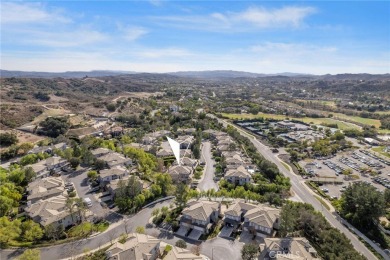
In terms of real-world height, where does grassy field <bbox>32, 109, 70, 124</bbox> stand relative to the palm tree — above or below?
above

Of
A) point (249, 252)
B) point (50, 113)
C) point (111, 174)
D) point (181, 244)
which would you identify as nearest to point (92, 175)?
point (111, 174)

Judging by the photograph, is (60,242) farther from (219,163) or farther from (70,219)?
(219,163)

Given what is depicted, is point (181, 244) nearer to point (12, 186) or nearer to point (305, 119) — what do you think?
point (12, 186)

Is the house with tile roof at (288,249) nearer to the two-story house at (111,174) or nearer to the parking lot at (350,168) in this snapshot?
the parking lot at (350,168)

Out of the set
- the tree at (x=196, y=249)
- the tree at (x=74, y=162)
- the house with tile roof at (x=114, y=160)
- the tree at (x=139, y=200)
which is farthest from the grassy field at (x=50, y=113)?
the tree at (x=196, y=249)

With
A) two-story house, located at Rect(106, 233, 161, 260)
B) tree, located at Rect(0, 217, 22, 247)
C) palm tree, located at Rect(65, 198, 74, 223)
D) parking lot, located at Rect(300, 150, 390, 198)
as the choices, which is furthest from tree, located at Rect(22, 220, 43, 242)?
parking lot, located at Rect(300, 150, 390, 198)

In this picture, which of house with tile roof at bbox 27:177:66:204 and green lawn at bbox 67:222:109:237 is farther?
house with tile roof at bbox 27:177:66:204

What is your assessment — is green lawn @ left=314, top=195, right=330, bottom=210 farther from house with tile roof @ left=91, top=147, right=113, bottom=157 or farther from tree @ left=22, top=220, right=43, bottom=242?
house with tile roof @ left=91, top=147, right=113, bottom=157
